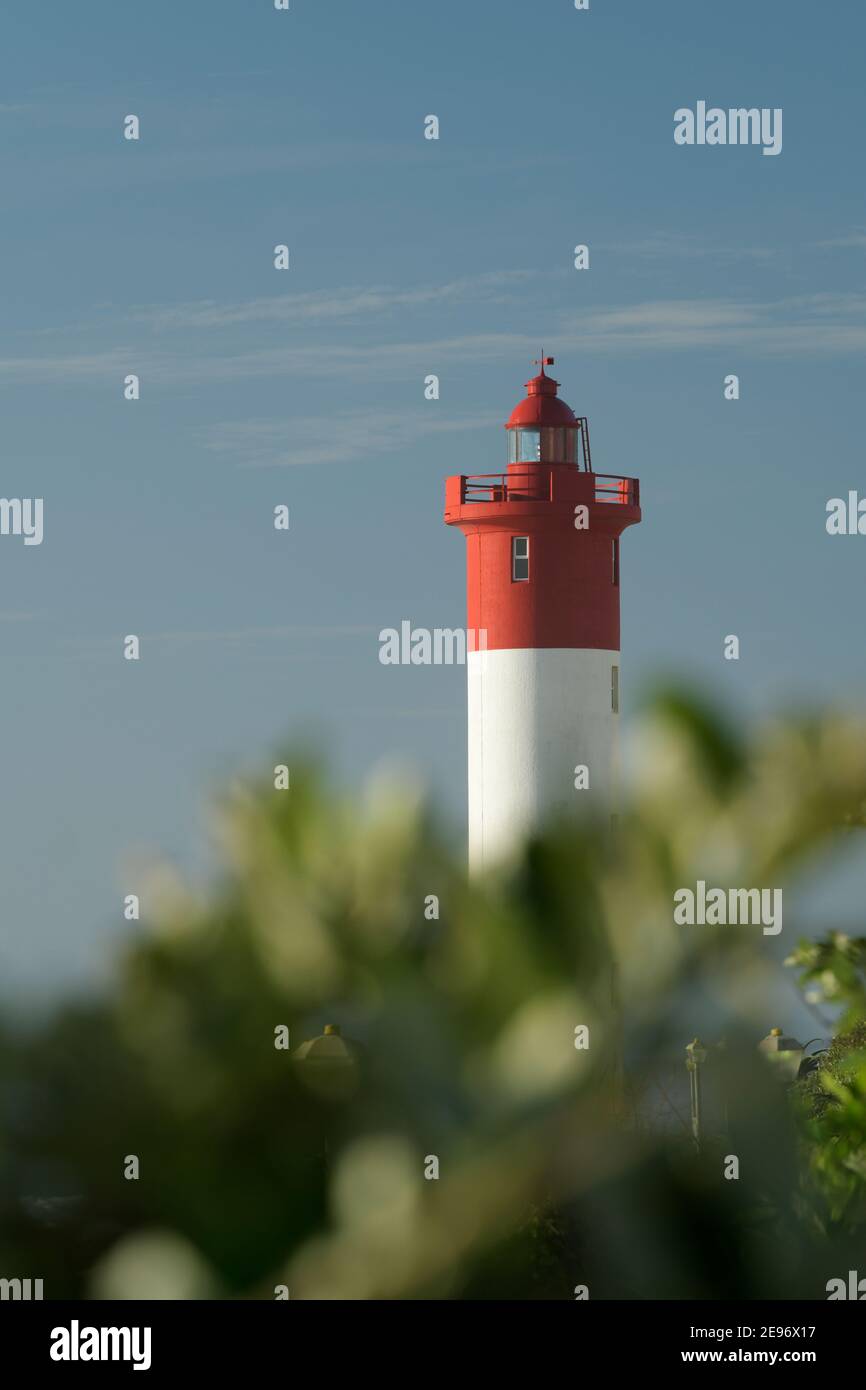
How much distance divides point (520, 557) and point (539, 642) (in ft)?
3.40

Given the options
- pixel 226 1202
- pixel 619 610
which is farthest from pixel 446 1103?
pixel 619 610

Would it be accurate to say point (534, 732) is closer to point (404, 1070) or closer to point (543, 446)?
point (543, 446)

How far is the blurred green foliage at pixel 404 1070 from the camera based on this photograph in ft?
12.6

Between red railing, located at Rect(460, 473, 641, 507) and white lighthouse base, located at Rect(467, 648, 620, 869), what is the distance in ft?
5.97

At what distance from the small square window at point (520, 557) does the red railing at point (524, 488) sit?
0.47m

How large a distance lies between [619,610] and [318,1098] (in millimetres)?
14104

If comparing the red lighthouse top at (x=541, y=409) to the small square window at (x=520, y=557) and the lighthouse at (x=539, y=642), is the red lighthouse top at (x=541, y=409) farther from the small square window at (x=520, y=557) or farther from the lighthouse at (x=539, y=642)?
the small square window at (x=520, y=557)

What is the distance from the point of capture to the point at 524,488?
18.2 m

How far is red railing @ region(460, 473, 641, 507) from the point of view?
18156 mm

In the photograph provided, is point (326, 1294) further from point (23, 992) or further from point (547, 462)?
point (547, 462)

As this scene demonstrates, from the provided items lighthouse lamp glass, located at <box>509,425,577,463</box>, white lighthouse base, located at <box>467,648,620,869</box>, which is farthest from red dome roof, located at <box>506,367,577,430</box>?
white lighthouse base, located at <box>467,648,620,869</box>

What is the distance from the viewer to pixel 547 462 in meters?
18.5

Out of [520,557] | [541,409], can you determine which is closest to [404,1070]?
[520,557]

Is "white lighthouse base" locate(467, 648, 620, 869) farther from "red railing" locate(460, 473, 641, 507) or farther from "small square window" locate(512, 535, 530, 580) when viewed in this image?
"red railing" locate(460, 473, 641, 507)
